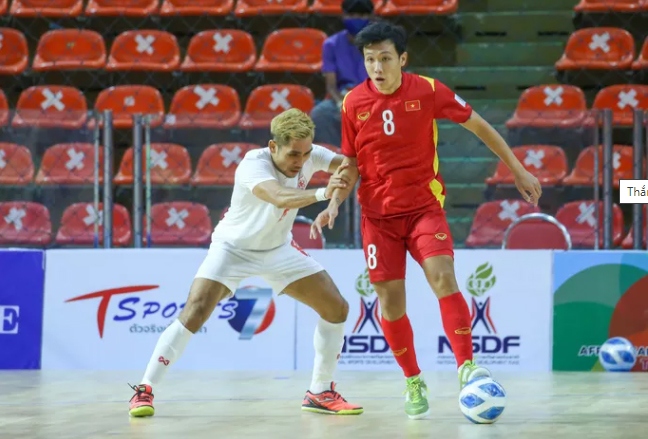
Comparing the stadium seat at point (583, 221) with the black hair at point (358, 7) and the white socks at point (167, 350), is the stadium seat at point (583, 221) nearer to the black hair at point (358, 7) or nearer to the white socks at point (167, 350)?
the black hair at point (358, 7)

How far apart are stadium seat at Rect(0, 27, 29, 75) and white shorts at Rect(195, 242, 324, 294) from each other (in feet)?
23.4

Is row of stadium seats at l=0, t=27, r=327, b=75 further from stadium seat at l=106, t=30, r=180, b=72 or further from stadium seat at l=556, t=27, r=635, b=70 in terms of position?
stadium seat at l=556, t=27, r=635, b=70

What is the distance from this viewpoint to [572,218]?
930cm

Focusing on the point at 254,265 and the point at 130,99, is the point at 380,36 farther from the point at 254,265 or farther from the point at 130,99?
the point at 130,99

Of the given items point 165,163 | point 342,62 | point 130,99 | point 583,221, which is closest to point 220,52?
point 130,99

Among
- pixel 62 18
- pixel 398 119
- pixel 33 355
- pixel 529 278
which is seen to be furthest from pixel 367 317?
pixel 62 18

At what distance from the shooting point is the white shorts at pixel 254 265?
6672mm

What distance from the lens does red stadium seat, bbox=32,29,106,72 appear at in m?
12.9

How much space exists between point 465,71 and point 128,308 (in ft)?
16.4

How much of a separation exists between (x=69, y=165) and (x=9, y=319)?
136 cm

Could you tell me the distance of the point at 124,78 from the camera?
13.2 m

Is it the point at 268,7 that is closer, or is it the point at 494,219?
the point at 494,219

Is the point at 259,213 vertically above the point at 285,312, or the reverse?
the point at 259,213

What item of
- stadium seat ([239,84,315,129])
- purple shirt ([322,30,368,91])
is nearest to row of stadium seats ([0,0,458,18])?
stadium seat ([239,84,315,129])
